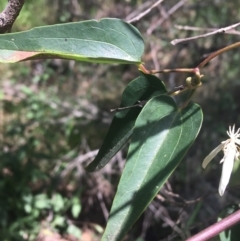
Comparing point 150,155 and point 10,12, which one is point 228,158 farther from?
point 10,12

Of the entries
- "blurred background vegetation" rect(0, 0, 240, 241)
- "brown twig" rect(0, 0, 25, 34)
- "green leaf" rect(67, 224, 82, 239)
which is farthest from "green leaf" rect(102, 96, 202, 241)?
"green leaf" rect(67, 224, 82, 239)

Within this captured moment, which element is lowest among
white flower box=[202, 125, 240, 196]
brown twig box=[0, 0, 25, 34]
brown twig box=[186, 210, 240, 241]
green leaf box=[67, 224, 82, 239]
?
green leaf box=[67, 224, 82, 239]

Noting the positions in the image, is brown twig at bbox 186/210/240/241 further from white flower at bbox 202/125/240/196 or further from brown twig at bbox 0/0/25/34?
brown twig at bbox 0/0/25/34

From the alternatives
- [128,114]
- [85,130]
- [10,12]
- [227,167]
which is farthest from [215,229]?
[85,130]

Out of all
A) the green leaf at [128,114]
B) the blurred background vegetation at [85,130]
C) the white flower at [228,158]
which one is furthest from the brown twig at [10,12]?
the blurred background vegetation at [85,130]

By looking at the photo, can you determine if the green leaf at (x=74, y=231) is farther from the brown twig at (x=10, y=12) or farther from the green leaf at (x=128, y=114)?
the brown twig at (x=10, y=12)

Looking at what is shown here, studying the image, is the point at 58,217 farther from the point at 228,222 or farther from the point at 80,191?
the point at 228,222
